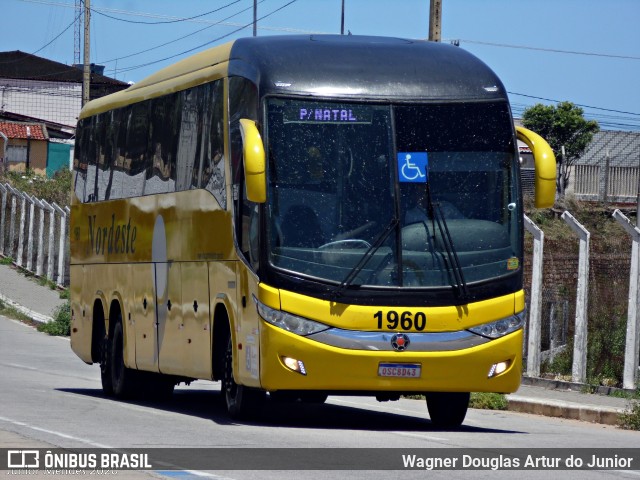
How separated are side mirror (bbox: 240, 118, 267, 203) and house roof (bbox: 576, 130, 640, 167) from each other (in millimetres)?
54472

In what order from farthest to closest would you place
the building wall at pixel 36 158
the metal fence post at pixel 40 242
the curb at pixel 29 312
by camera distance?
1. the building wall at pixel 36 158
2. the metal fence post at pixel 40 242
3. the curb at pixel 29 312

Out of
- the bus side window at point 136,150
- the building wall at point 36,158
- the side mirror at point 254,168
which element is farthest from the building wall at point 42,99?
the side mirror at point 254,168

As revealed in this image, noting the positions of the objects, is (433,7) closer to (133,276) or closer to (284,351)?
(133,276)

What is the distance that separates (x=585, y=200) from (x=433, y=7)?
93.0 feet

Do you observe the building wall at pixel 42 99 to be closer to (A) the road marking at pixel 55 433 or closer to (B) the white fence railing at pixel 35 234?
(B) the white fence railing at pixel 35 234

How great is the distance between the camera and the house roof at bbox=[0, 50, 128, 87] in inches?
3797

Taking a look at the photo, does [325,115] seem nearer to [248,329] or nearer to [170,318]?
[248,329]

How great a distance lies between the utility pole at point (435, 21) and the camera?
24234 millimetres

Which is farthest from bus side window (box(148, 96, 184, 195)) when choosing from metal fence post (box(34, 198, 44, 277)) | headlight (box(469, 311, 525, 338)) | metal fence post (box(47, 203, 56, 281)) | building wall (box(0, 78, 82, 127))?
building wall (box(0, 78, 82, 127))

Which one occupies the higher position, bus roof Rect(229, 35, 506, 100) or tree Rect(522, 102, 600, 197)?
tree Rect(522, 102, 600, 197)

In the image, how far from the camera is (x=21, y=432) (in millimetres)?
12383

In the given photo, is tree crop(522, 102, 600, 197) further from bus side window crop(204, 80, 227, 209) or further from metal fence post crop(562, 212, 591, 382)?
bus side window crop(204, 80, 227, 209)

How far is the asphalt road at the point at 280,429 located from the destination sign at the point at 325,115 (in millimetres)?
3059

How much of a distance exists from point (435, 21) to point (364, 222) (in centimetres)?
1169
